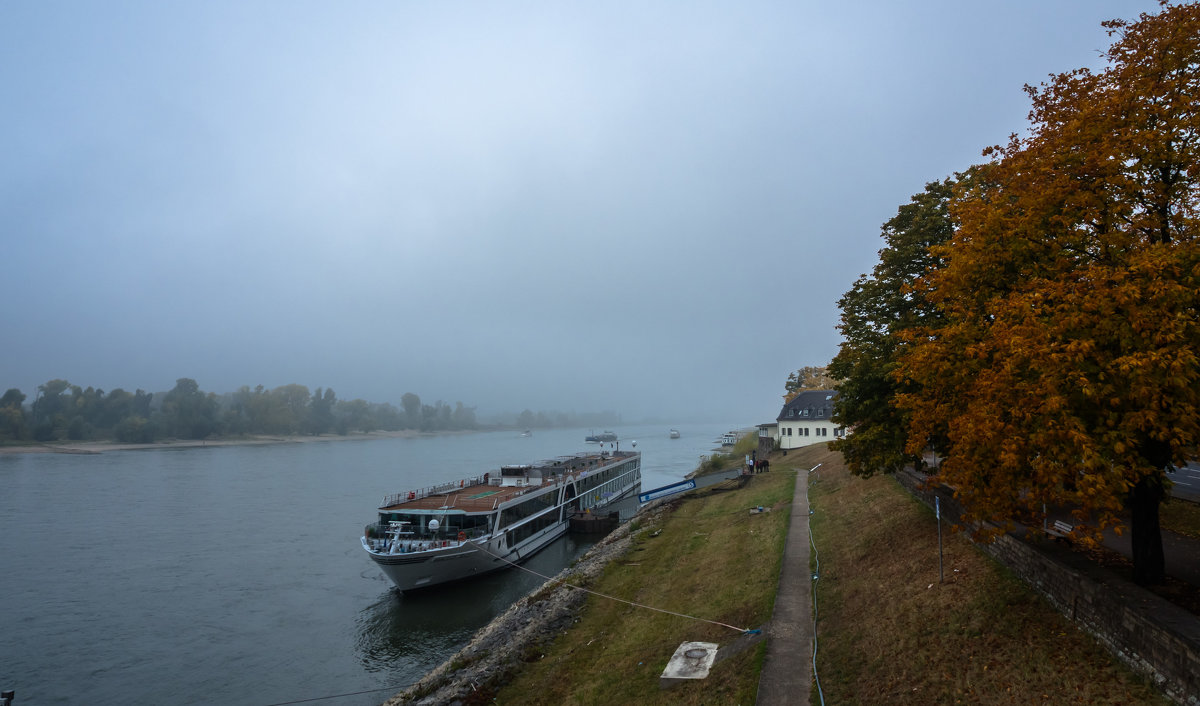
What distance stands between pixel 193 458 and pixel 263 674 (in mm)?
115390

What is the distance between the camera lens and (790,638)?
1752cm

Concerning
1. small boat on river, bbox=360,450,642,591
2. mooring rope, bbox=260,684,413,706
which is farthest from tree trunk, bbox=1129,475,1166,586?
small boat on river, bbox=360,450,642,591

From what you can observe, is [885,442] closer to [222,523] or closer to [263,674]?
[263,674]

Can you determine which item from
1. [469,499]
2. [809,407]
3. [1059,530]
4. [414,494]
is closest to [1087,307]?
[1059,530]

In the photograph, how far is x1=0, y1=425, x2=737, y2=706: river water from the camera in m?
27.4

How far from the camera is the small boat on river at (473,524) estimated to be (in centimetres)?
3806

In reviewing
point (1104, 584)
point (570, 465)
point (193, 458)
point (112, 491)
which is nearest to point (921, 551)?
point (1104, 584)

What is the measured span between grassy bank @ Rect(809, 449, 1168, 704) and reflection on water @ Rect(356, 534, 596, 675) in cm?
1953

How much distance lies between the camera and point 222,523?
58.3 meters

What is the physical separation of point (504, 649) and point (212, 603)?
23.6 meters

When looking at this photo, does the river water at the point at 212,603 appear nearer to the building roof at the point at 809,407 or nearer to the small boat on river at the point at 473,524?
the small boat on river at the point at 473,524

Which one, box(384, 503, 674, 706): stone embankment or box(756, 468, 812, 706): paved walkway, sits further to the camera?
box(384, 503, 674, 706): stone embankment

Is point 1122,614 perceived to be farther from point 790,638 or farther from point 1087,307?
point 790,638

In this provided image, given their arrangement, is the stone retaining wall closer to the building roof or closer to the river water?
the river water
